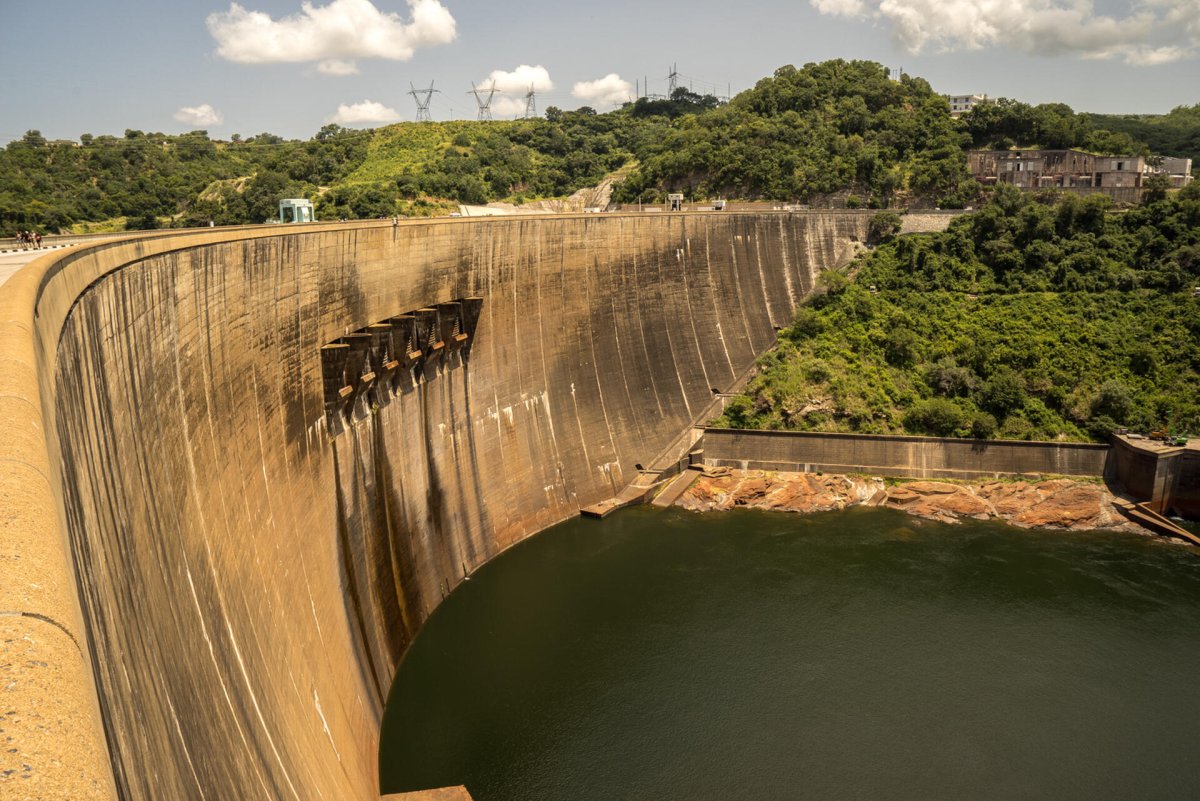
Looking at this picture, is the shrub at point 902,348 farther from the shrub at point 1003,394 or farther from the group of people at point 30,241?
the group of people at point 30,241

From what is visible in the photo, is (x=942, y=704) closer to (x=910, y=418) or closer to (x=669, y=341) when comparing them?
(x=910, y=418)

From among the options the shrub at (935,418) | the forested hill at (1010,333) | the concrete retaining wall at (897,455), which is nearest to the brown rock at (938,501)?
the concrete retaining wall at (897,455)

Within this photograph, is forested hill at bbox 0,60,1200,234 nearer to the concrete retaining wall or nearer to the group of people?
the concrete retaining wall

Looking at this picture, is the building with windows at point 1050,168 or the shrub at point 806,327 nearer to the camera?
the shrub at point 806,327

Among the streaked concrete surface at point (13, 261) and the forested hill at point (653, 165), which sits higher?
the forested hill at point (653, 165)

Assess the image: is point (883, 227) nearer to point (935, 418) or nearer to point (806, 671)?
point (935, 418)

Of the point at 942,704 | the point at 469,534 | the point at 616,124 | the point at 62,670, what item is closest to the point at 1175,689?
the point at 942,704
